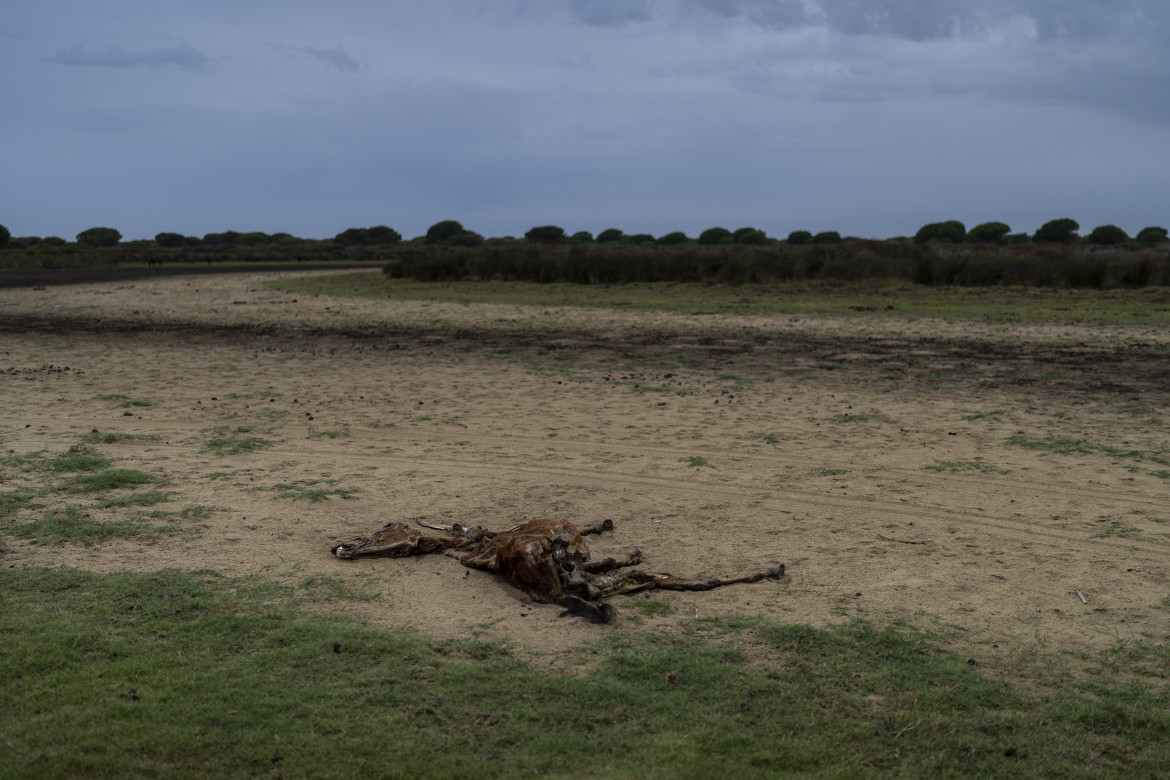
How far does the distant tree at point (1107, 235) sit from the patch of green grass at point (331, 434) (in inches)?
2174

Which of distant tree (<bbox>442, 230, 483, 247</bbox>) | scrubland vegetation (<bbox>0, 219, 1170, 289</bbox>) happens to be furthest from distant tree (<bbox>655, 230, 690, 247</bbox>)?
scrubland vegetation (<bbox>0, 219, 1170, 289</bbox>)

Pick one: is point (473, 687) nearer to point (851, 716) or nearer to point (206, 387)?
point (851, 716)

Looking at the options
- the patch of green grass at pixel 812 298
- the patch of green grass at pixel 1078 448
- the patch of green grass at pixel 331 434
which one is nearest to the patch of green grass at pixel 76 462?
the patch of green grass at pixel 331 434

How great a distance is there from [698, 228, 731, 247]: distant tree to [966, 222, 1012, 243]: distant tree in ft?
59.1

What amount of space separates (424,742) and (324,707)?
43 centimetres

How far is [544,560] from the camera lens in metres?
4.50

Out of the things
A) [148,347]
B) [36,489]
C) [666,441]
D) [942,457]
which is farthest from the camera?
[148,347]

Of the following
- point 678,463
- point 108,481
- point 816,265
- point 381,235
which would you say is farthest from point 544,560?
point 381,235

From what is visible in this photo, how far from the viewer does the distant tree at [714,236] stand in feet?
239

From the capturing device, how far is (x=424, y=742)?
3.04 metres

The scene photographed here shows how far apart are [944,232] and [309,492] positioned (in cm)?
6053

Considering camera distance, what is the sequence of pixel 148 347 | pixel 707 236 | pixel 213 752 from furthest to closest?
pixel 707 236 → pixel 148 347 → pixel 213 752

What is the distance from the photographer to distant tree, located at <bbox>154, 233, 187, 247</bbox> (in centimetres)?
10081

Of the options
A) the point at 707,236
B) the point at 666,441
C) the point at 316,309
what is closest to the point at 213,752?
the point at 666,441
